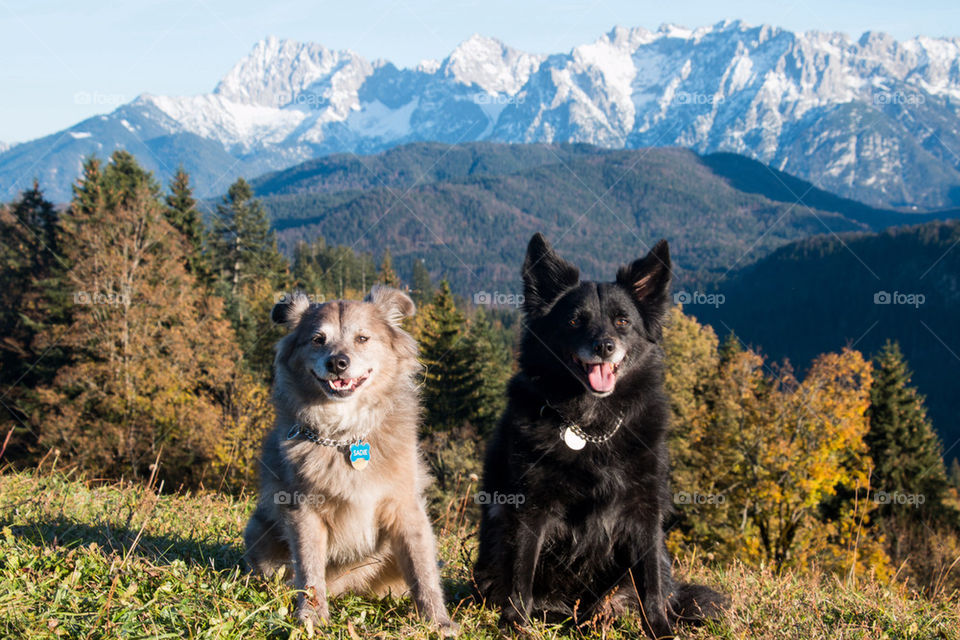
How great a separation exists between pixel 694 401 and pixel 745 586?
1193 inches

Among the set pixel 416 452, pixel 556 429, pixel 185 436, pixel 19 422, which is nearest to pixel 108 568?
pixel 416 452

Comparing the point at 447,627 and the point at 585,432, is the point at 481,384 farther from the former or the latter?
the point at 447,627

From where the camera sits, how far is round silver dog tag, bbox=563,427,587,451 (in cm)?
489

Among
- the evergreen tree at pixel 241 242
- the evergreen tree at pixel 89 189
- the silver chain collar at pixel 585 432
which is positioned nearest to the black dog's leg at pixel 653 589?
the silver chain collar at pixel 585 432

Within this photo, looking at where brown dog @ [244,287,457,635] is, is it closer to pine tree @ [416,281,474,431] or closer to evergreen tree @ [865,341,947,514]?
pine tree @ [416,281,474,431]

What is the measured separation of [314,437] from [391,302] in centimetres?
128

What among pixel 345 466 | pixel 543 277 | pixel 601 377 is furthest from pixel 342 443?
pixel 543 277

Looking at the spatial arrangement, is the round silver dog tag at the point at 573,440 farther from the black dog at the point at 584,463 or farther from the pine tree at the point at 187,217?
the pine tree at the point at 187,217

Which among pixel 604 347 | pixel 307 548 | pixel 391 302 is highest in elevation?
pixel 391 302

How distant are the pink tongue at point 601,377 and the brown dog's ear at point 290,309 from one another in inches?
93.0

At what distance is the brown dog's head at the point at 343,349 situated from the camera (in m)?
4.81

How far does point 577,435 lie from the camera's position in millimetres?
4969

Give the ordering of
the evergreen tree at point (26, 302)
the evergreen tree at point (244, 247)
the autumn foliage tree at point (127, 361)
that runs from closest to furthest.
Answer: the autumn foliage tree at point (127, 361), the evergreen tree at point (26, 302), the evergreen tree at point (244, 247)

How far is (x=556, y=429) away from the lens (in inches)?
198
